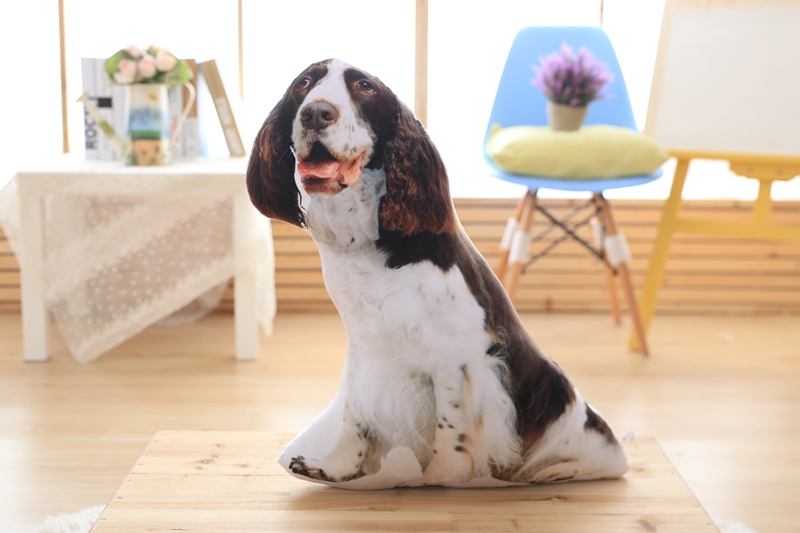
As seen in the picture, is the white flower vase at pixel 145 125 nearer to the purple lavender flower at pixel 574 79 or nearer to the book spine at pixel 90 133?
the book spine at pixel 90 133

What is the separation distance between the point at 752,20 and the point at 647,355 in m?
0.98

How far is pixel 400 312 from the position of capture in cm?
98

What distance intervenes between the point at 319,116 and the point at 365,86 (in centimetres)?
7

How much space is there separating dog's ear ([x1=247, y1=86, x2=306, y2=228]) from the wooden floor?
0.77 meters

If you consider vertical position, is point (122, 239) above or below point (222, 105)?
below

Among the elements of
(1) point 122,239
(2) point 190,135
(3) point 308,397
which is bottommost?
(3) point 308,397

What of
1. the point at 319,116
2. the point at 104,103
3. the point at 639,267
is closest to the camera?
the point at 319,116

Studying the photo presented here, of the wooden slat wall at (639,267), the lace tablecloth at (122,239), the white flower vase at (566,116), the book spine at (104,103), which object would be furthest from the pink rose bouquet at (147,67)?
the white flower vase at (566,116)

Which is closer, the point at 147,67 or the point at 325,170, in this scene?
the point at 325,170

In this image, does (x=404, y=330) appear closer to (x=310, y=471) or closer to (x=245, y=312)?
(x=310, y=471)

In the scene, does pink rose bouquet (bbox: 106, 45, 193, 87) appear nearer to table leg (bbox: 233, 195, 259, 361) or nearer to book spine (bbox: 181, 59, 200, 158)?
book spine (bbox: 181, 59, 200, 158)

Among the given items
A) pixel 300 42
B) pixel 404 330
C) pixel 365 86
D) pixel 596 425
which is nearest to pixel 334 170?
pixel 365 86

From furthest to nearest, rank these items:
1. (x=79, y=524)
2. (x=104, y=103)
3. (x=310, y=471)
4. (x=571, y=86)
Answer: (x=104, y=103), (x=571, y=86), (x=79, y=524), (x=310, y=471)

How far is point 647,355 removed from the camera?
7.41ft
